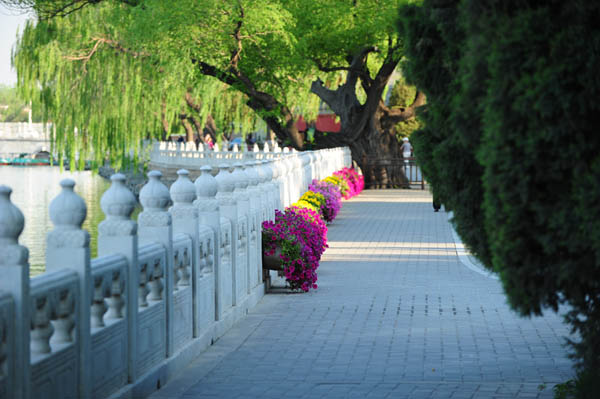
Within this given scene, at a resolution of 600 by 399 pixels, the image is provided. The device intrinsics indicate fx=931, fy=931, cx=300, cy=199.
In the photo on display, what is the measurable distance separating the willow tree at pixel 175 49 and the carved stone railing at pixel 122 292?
19939mm

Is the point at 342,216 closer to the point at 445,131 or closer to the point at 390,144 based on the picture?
the point at 390,144

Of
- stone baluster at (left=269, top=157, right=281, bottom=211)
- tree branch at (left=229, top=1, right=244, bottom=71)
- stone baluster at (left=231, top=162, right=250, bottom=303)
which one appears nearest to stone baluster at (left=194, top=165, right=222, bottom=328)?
stone baluster at (left=231, top=162, right=250, bottom=303)

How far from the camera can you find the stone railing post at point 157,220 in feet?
24.2

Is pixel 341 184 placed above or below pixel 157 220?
below

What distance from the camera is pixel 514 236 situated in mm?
5074

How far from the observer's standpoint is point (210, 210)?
9367 millimetres

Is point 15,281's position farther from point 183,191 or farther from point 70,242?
point 183,191

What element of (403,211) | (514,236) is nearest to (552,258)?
(514,236)

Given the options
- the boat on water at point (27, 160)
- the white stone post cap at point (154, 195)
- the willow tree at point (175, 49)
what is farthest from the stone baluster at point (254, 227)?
the boat on water at point (27, 160)

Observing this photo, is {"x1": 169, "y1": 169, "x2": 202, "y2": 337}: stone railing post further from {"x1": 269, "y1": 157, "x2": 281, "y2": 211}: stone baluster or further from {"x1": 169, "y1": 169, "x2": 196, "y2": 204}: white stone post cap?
{"x1": 269, "y1": 157, "x2": 281, "y2": 211}: stone baluster

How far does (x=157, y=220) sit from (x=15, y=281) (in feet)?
9.29

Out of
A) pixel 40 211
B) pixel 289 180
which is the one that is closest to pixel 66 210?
pixel 289 180

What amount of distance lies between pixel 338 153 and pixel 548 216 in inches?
1138

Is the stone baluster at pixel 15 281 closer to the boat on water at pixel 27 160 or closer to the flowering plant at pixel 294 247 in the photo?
the flowering plant at pixel 294 247
